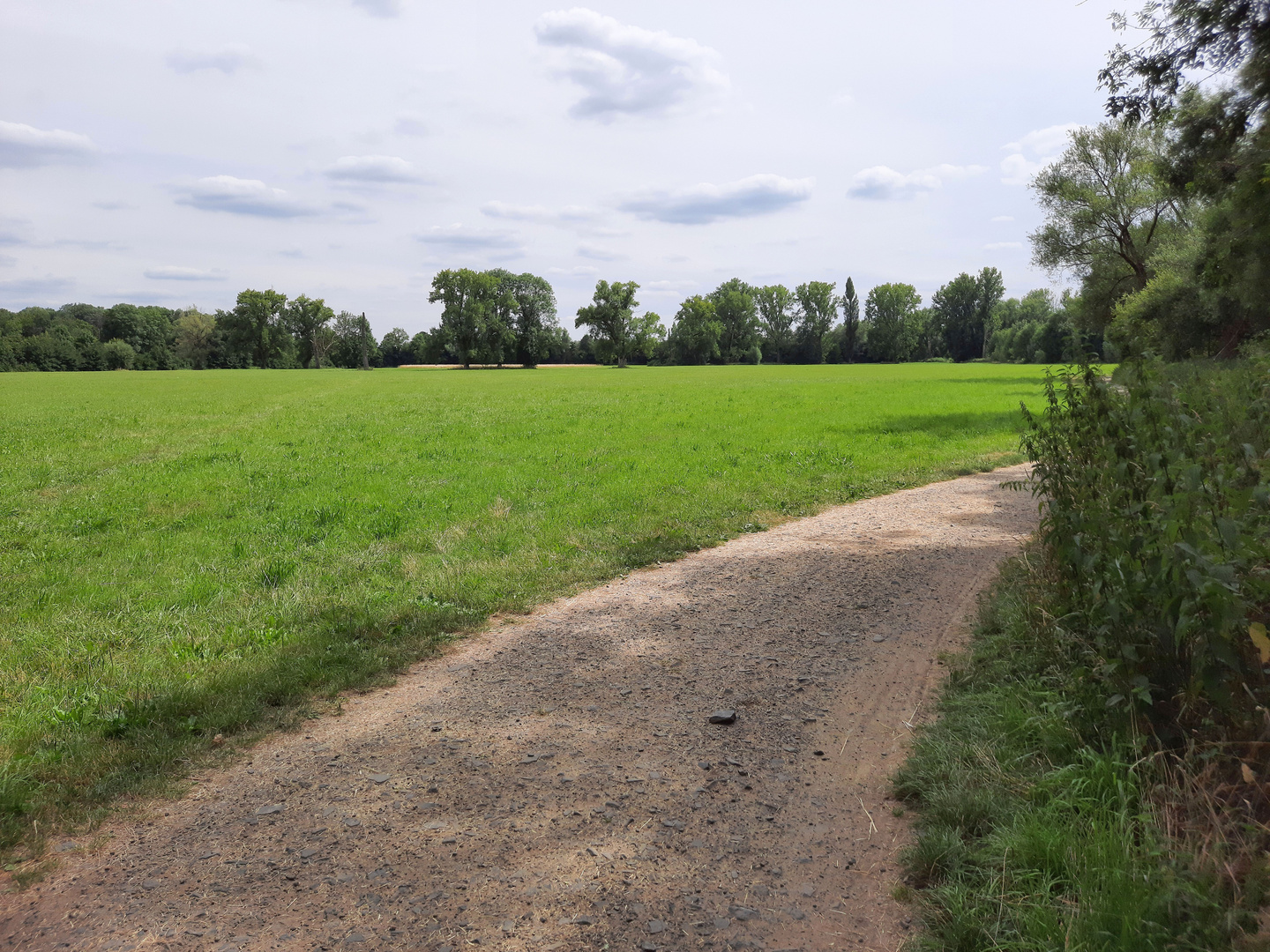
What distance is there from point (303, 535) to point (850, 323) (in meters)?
149

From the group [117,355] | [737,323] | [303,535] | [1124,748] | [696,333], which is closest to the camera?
[1124,748]

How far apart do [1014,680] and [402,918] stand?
13.3ft

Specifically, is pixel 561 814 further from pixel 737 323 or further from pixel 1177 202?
pixel 737 323

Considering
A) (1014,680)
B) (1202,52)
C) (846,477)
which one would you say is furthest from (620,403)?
(1014,680)

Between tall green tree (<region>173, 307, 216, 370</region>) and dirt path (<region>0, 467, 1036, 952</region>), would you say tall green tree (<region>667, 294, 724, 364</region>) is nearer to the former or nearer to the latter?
tall green tree (<region>173, 307, 216, 370</region>)

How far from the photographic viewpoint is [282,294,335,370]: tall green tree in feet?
414

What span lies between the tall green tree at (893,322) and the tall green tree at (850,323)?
2348 millimetres

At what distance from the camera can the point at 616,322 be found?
119 meters

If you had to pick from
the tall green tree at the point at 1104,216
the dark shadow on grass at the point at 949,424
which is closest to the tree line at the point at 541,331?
the tall green tree at the point at 1104,216

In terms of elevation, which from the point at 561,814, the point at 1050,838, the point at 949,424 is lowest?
the point at 561,814

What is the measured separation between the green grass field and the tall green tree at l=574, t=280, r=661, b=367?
93.5m

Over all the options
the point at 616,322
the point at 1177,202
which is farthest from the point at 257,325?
the point at 1177,202

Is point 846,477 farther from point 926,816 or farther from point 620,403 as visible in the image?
point 620,403

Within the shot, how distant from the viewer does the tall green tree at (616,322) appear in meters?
118
